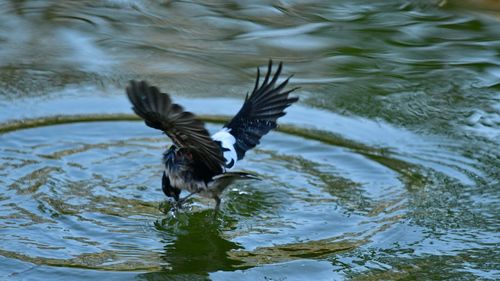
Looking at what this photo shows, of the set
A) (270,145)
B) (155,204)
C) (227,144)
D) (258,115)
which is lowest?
(155,204)

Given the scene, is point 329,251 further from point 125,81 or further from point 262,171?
point 125,81

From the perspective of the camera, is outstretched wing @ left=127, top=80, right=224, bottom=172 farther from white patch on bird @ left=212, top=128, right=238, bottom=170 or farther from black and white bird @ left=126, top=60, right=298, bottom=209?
white patch on bird @ left=212, top=128, right=238, bottom=170

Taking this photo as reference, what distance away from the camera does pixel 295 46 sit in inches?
373

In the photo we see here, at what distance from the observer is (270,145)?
753cm

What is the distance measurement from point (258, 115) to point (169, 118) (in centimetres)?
130

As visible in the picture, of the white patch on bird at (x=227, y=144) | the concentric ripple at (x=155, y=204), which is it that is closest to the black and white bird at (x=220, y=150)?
the white patch on bird at (x=227, y=144)

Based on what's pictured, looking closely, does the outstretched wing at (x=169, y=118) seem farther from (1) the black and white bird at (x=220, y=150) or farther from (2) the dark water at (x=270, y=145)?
(2) the dark water at (x=270, y=145)

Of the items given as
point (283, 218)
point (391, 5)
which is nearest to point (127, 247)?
point (283, 218)

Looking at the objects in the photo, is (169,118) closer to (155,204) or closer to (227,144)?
(227,144)

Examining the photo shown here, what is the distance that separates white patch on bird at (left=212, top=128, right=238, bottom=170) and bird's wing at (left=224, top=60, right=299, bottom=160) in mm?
43

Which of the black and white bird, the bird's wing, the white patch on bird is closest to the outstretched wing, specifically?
the black and white bird

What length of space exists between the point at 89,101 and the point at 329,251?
300 centimetres

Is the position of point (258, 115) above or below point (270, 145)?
above

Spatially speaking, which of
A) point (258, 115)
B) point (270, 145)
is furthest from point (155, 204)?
point (270, 145)
